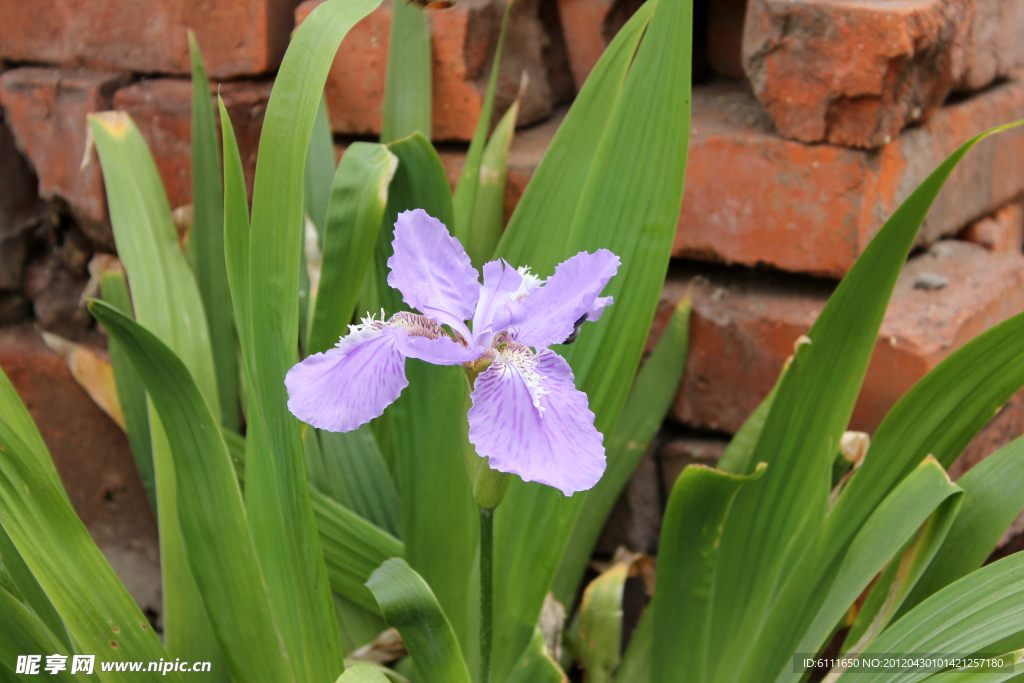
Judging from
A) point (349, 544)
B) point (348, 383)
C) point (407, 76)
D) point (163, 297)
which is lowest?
point (349, 544)

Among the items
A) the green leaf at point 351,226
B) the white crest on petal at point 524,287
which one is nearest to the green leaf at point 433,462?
the green leaf at point 351,226

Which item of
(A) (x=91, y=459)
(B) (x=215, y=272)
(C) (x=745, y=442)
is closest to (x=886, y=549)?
(C) (x=745, y=442)

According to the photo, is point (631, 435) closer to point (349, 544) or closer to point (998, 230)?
point (349, 544)

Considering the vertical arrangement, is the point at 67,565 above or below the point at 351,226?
below

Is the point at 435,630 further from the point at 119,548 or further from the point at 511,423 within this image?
the point at 119,548

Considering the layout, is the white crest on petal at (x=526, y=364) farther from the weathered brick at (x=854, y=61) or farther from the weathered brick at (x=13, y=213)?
the weathered brick at (x=13, y=213)

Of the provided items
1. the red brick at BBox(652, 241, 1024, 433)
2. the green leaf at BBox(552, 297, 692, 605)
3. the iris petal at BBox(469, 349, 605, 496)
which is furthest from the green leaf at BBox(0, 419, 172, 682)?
the red brick at BBox(652, 241, 1024, 433)

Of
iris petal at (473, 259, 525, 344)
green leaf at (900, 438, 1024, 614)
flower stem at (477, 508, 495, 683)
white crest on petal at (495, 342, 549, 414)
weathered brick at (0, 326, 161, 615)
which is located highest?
iris petal at (473, 259, 525, 344)

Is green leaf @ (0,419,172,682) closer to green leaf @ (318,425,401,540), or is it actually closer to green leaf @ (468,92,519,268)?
green leaf @ (318,425,401,540)
